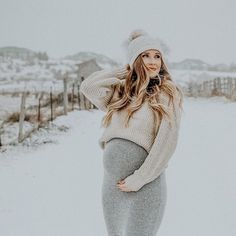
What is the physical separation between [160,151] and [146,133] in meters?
0.12

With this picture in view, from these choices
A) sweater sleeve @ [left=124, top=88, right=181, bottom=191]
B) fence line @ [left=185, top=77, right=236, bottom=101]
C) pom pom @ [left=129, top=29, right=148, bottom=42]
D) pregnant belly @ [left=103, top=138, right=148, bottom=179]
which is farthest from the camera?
fence line @ [left=185, top=77, right=236, bottom=101]

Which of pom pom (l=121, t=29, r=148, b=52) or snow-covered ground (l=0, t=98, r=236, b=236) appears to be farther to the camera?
snow-covered ground (l=0, t=98, r=236, b=236)

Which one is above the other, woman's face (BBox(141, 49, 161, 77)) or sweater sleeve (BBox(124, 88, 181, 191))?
woman's face (BBox(141, 49, 161, 77))

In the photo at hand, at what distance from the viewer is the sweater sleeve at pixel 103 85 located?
201 centimetres

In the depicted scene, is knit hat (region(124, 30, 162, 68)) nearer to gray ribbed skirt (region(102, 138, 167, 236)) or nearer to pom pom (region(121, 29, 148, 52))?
pom pom (region(121, 29, 148, 52))

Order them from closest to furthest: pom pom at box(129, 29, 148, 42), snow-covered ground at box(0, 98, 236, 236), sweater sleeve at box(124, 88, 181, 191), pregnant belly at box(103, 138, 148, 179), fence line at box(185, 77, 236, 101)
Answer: sweater sleeve at box(124, 88, 181, 191) → pregnant belly at box(103, 138, 148, 179) → pom pom at box(129, 29, 148, 42) → snow-covered ground at box(0, 98, 236, 236) → fence line at box(185, 77, 236, 101)

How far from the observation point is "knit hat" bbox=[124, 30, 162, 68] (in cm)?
190

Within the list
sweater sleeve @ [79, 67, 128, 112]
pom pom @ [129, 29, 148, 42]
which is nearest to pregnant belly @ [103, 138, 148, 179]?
sweater sleeve @ [79, 67, 128, 112]

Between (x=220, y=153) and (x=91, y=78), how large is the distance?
4.46 meters

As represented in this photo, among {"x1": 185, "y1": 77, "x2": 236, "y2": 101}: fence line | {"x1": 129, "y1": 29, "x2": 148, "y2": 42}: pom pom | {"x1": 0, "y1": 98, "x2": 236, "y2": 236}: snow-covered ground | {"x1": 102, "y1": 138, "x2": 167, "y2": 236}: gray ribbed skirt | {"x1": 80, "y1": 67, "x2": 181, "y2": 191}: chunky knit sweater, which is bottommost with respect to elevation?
{"x1": 185, "y1": 77, "x2": 236, "y2": 101}: fence line

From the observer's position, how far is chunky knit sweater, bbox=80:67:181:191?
179cm

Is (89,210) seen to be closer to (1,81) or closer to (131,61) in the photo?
(131,61)

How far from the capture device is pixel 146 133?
186 centimetres

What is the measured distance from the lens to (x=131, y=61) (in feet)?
6.42
